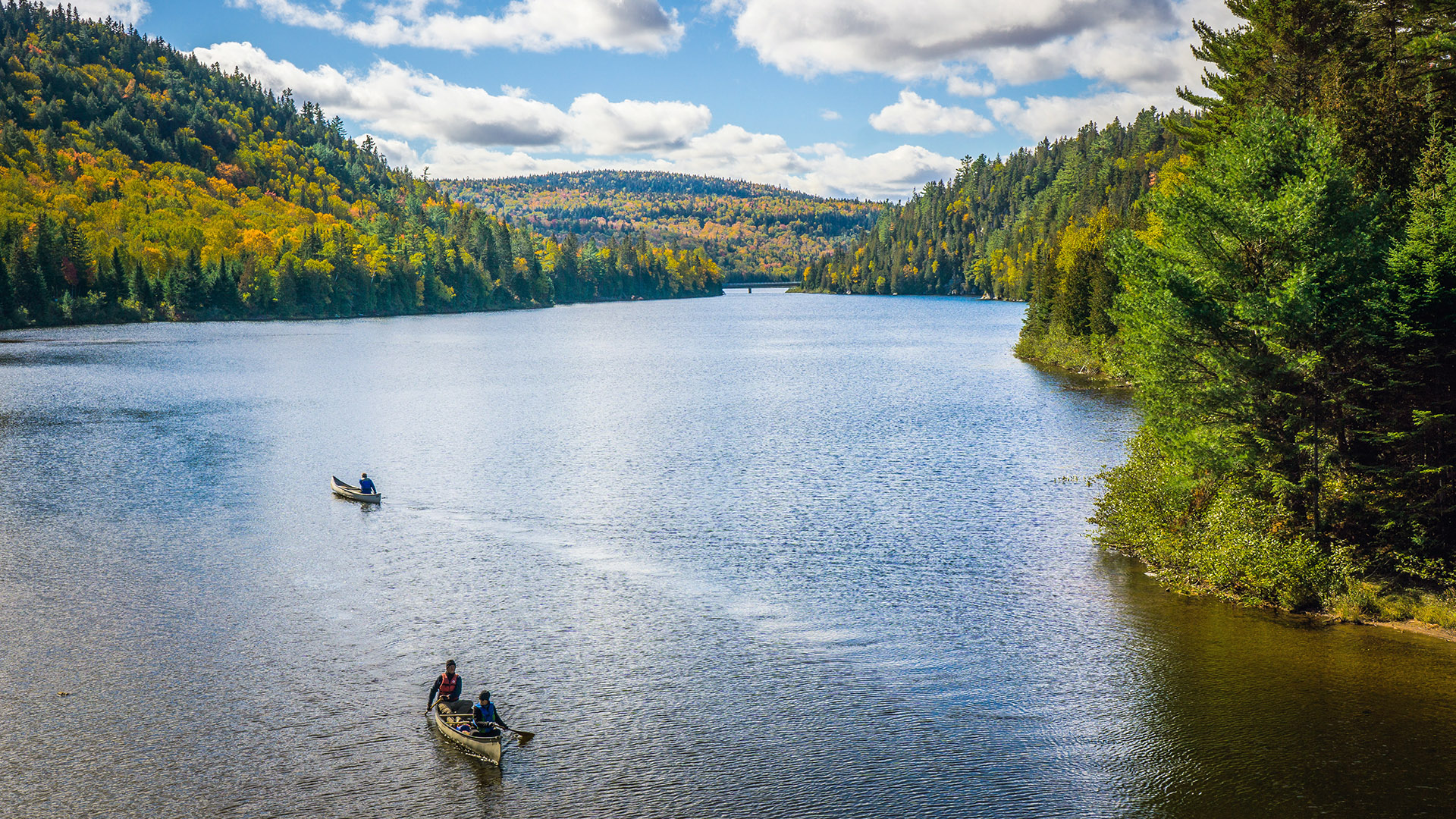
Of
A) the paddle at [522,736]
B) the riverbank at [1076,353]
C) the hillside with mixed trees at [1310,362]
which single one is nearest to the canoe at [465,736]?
the paddle at [522,736]

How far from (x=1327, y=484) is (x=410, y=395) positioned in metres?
64.0

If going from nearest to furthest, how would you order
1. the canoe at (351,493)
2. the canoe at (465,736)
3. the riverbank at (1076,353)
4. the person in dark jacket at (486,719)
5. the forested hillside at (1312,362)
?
the canoe at (465,736) → the person in dark jacket at (486,719) → the forested hillside at (1312,362) → the canoe at (351,493) → the riverbank at (1076,353)

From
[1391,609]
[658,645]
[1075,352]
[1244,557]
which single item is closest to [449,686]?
[658,645]

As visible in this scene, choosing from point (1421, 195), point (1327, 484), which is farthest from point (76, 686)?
point (1421, 195)

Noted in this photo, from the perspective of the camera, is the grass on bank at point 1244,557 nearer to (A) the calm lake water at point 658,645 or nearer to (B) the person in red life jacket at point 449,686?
(A) the calm lake water at point 658,645

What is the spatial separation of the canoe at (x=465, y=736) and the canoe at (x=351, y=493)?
22791 mm

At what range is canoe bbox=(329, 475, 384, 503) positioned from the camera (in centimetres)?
4194

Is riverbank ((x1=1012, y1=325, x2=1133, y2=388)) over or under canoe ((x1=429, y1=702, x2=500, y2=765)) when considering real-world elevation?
over

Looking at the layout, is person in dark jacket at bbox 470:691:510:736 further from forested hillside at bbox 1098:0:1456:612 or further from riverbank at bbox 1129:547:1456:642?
riverbank at bbox 1129:547:1456:642

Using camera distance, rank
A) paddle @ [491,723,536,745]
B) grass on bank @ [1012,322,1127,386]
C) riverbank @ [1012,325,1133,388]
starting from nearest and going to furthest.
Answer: paddle @ [491,723,536,745] < riverbank @ [1012,325,1133,388] < grass on bank @ [1012,322,1127,386]

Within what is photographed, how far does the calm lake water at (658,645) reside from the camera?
19.0 m

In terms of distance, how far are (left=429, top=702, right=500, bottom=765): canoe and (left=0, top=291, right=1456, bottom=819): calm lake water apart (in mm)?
446

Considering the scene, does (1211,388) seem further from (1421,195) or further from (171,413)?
(171,413)

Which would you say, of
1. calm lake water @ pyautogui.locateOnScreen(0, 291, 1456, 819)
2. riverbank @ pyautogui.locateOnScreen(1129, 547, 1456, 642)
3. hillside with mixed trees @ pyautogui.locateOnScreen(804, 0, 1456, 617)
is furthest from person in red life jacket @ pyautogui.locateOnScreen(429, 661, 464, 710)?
riverbank @ pyautogui.locateOnScreen(1129, 547, 1456, 642)
